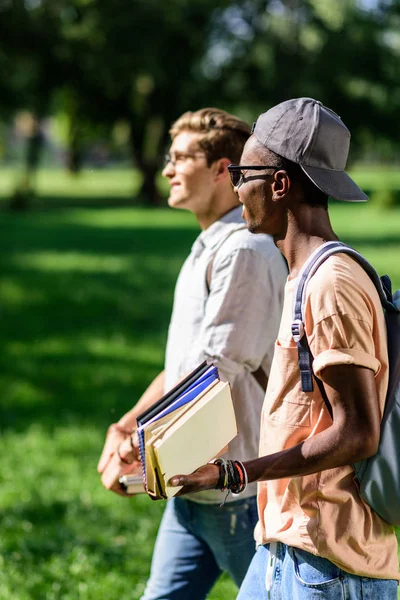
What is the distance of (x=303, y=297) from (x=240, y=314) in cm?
91

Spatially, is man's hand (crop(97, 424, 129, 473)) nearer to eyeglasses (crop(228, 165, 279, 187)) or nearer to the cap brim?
eyeglasses (crop(228, 165, 279, 187))

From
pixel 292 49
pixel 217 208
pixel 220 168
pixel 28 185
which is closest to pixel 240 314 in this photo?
pixel 217 208

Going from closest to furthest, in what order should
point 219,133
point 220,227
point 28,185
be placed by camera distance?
point 220,227 < point 219,133 < point 28,185

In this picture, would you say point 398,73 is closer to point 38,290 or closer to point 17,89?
point 17,89

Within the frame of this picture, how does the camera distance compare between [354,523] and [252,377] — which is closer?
[354,523]

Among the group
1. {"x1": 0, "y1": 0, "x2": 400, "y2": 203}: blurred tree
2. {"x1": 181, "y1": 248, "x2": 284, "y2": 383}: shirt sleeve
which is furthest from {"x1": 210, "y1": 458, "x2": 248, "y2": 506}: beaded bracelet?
{"x1": 0, "y1": 0, "x2": 400, "y2": 203}: blurred tree

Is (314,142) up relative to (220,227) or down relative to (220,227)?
up

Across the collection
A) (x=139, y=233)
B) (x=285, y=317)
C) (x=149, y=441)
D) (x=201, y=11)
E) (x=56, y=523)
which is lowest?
(x=139, y=233)

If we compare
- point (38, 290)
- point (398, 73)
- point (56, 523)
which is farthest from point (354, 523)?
point (398, 73)

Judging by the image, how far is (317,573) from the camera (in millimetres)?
2092

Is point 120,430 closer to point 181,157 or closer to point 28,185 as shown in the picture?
point 181,157

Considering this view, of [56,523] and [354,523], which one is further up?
[354,523]

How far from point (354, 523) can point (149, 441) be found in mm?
488

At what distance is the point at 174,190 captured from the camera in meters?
3.28
